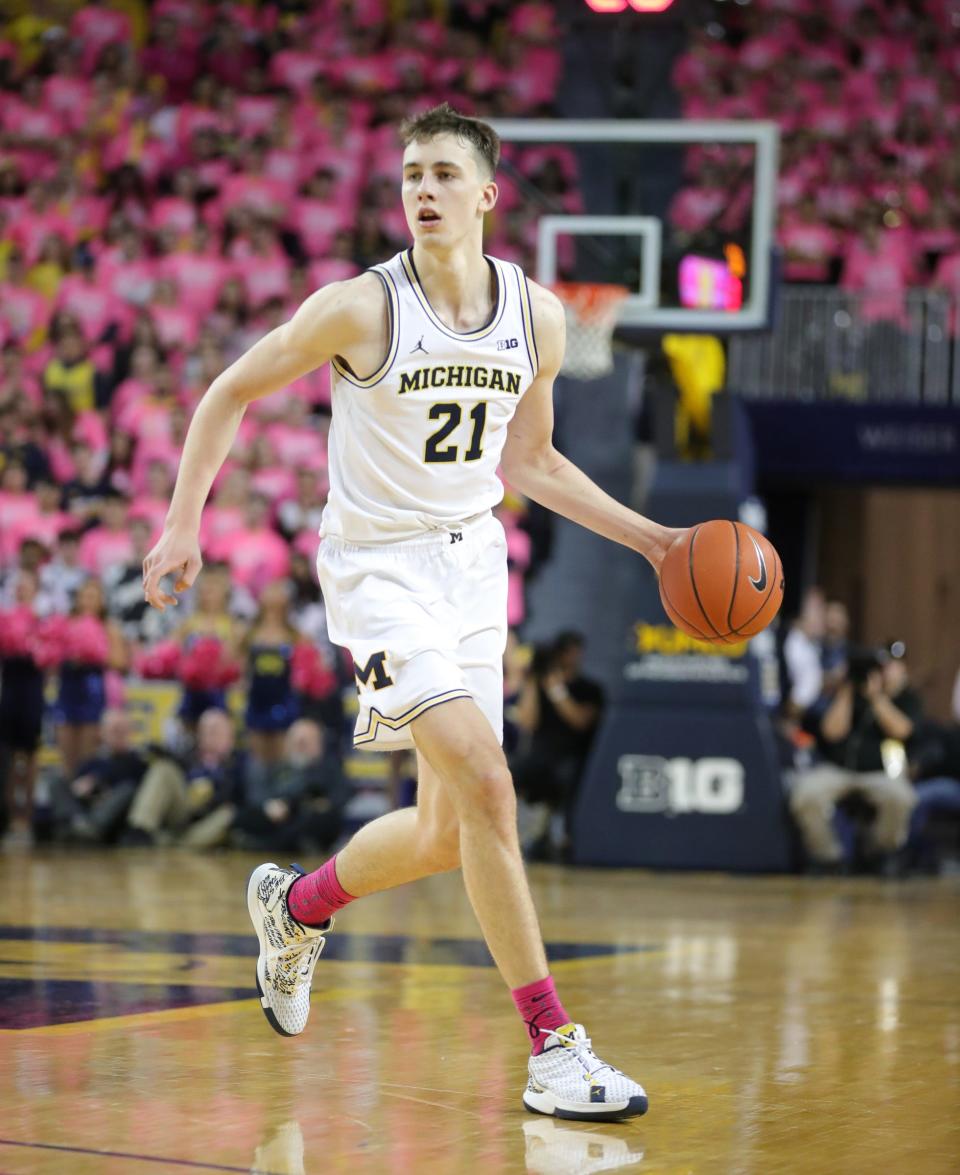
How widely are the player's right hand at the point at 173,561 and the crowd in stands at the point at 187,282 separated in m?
8.44

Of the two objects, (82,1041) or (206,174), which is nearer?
(82,1041)

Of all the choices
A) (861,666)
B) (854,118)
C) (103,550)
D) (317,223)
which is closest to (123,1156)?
(861,666)

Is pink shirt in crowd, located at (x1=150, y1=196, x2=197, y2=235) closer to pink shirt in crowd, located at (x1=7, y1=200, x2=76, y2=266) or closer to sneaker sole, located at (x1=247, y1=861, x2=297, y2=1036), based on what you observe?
pink shirt in crowd, located at (x1=7, y1=200, x2=76, y2=266)

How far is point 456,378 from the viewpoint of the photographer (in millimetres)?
4559

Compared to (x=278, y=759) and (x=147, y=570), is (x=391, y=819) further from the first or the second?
(x=278, y=759)

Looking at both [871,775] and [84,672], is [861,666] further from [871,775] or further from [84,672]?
[84,672]

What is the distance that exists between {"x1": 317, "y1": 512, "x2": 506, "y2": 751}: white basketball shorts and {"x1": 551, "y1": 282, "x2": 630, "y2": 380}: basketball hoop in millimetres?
6619

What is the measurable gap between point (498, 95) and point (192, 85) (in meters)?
3.42

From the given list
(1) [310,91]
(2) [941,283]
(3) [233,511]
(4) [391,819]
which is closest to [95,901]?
(4) [391,819]

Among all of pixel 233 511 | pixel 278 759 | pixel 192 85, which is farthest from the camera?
pixel 192 85

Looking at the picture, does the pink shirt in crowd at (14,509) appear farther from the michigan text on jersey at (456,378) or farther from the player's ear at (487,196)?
the michigan text on jersey at (456,378)

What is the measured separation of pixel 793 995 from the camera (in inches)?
252

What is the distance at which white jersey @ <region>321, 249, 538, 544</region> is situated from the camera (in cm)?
454

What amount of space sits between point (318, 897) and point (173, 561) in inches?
41.8
